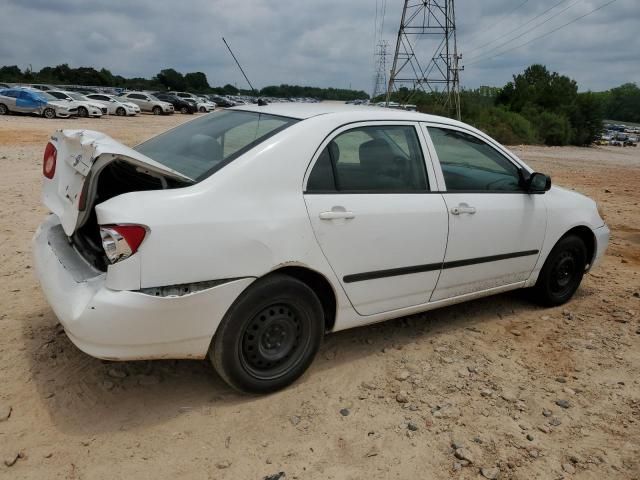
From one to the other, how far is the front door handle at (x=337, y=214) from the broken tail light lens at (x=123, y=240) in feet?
3.38

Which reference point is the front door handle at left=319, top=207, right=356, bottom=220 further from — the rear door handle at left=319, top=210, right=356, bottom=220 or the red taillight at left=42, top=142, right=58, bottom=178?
the red taillight at left=42, top=142, right=58, bottom=178

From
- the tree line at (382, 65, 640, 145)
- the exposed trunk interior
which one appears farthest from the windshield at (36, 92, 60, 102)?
the exposed trunk interior

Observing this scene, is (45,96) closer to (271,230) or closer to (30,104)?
(30,104)

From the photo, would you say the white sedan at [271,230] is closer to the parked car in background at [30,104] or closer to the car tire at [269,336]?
the car tire at [269,336]

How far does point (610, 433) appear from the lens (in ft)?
10.1

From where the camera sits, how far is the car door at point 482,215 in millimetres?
3867

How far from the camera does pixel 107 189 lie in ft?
10.7

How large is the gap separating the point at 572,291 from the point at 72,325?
4.16m

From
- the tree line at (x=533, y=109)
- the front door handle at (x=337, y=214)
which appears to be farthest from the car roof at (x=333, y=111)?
the tree line at (x=533, y=109)

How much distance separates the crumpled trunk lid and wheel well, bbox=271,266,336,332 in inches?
31.7

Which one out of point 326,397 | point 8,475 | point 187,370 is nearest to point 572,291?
point 326,397

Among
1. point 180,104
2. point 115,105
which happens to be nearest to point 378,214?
point 115,105

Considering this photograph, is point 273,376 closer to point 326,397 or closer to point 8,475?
point 326,397

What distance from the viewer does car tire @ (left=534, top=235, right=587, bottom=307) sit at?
4699 mm
